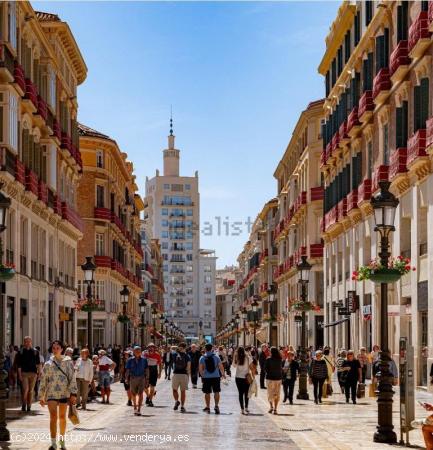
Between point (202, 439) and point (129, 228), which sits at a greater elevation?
point (129, 228)

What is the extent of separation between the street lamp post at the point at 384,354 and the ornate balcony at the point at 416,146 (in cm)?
1348

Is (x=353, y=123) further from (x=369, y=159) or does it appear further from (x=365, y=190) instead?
(x=365, y=190)

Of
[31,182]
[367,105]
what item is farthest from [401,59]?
[31,182]

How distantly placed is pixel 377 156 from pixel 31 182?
14.1m

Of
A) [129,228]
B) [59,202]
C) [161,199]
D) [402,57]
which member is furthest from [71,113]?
[161,199]

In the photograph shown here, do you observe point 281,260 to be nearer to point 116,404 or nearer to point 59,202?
point 59,202

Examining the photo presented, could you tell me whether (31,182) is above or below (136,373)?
above

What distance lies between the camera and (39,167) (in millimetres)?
46875

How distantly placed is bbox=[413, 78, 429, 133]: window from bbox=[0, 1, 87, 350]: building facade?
47.1 ft

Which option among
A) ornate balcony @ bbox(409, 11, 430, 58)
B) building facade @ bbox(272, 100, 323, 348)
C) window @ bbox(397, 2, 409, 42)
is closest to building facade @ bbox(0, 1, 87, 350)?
window @ bbox(397, 2, 409, 42)

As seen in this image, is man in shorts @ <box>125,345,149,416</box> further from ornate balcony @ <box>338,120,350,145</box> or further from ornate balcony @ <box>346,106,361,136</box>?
ornate balcony @ <box>338,120,350,145</box>

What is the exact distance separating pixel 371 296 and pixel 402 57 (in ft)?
40.6

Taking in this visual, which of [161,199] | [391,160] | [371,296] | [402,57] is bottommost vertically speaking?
[371,296]

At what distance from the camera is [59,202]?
5206 cm
